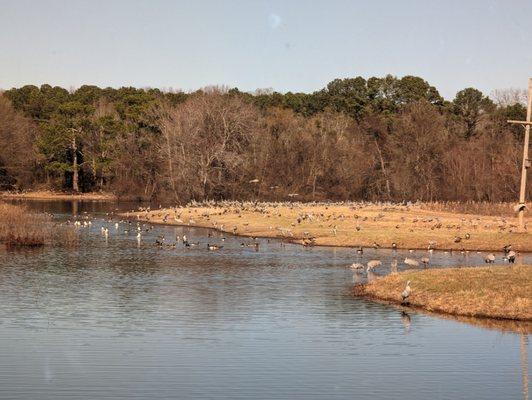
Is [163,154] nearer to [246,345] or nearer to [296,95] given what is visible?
[296,95]

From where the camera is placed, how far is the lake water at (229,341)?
2566cm

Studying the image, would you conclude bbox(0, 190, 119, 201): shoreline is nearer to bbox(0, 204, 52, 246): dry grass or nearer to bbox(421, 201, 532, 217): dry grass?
bbox(421, 201, 532, 217): dry grass

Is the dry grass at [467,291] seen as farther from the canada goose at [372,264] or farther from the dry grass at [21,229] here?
the dry grass at [21,229]

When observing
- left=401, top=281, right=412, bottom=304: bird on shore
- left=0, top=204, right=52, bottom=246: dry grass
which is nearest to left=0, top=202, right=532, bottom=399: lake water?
left=401, top=281, right=412, bottom=304: bird on shore

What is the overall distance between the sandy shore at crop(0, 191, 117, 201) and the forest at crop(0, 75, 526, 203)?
2.08 meters

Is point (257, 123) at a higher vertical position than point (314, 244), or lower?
higher

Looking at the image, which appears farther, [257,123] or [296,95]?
[296,95]

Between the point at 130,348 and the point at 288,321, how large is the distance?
8110 millimetres

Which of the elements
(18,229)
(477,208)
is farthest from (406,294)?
(477,208)

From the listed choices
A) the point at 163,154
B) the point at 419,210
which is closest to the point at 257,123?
the point at 163,154

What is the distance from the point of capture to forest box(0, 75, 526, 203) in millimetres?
120125

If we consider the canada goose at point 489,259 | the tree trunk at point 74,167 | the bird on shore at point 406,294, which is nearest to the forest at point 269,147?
the tree trunk at point 74,167

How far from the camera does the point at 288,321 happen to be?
119 ft

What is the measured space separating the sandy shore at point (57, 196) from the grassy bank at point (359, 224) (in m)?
38.0
